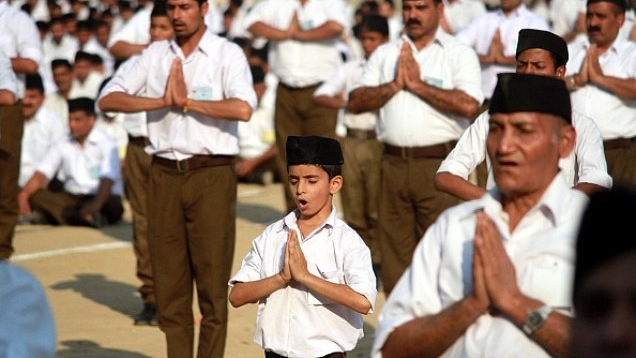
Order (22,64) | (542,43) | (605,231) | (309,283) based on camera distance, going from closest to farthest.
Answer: (605,231), (309,283), (542,43), (22,64)

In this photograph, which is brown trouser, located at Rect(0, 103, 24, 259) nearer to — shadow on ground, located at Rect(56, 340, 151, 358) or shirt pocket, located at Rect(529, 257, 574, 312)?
shadow on ground, located at Rect(56, 340, 151, 358)

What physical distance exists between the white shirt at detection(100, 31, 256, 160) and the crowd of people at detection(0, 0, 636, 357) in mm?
12

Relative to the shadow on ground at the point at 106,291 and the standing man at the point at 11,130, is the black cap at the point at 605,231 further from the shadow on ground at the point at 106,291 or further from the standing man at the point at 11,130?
the shadow on ground at the point at 106,291

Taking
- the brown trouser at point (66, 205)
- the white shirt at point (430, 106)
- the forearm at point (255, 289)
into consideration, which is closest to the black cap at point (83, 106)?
the brown trouser at point (66, 205)

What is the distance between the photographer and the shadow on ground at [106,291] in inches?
498

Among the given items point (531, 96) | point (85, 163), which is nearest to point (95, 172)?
point (85, 163)

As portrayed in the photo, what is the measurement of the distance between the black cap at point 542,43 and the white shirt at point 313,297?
1350 mm

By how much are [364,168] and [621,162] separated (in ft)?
10.5

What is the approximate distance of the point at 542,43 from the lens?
7.72 meters

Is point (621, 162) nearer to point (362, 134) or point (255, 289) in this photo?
point (362, 134)

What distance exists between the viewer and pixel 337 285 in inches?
274

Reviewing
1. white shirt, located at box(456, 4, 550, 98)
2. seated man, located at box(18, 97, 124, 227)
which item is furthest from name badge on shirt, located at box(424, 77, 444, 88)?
seated man, located at box(18, 97, 124, 227)

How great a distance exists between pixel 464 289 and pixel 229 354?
237 inches

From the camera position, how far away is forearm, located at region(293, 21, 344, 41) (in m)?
15.4
